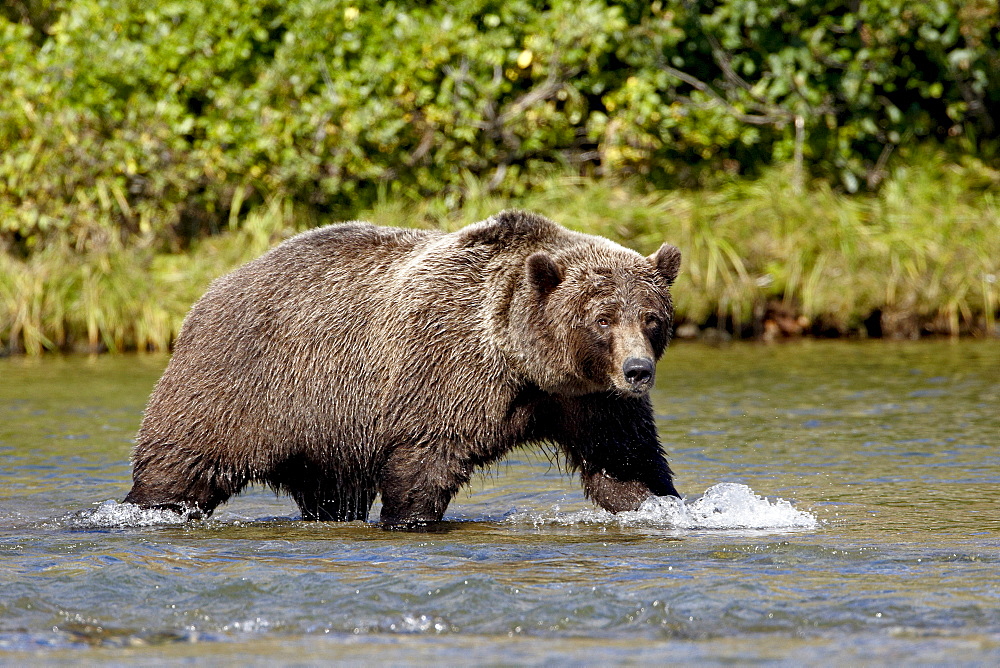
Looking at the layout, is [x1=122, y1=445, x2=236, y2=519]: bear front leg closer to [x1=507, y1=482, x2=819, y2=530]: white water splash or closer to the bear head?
[x1=507, y1=482, x2=819, y2=530]: white water splash

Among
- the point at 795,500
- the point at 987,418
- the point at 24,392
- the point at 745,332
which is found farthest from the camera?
the point at 745,332

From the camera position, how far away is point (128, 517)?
7.04m

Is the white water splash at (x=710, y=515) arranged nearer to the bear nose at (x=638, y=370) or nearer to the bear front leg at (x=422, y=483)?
the bear front leg at (x=422, y=483)

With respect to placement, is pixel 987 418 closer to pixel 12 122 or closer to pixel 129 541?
pixel 129 541

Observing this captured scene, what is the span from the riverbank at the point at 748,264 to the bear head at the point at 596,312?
29.5ft

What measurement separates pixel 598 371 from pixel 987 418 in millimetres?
4767

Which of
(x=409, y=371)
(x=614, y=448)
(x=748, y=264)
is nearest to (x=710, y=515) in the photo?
(x=614, y=448)

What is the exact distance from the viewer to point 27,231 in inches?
658

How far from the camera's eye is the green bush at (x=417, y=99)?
16500 mm

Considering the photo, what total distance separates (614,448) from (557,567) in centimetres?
97

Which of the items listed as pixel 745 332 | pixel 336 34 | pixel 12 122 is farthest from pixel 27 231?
pixel 745 332

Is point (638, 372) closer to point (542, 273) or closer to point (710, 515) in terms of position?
point (542, 273)

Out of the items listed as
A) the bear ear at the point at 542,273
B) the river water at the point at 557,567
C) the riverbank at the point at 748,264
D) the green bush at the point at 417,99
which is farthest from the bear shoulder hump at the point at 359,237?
the green bush at the point at 417,99

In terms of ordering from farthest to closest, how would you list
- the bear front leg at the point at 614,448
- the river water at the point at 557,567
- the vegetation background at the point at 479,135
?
the vegetation background at the point at 479,135 → the bear front leg at the point at 614,448 → the river water at the point at 557,567
